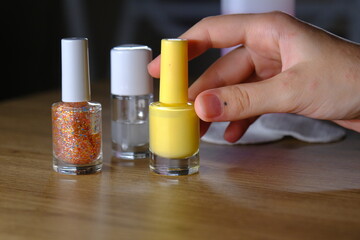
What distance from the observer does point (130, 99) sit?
90 cm

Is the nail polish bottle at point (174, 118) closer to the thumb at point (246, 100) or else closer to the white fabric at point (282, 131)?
the thumb at point (246, 100)

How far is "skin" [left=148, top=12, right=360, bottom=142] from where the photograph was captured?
2.42 feet

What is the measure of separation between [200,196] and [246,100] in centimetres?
14

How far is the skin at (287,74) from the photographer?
0.74 m

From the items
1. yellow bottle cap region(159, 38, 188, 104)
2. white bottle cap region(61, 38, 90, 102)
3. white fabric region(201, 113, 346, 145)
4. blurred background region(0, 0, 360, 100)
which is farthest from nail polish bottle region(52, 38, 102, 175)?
blurred background region(0, 0, 360, 100)

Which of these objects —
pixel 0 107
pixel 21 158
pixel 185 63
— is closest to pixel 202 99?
pixel 185 63

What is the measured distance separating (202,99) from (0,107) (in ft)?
2.22

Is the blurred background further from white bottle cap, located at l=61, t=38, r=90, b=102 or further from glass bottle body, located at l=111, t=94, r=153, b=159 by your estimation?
white bottle cap, located at l=61, t=38, r=90, b=102

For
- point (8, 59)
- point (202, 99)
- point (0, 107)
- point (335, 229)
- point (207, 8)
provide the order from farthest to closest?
point (207, 8) < point (8, 59) < point (0, 107) < point (202, 99) < point (335, 229)

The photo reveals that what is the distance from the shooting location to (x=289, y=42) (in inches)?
30.9

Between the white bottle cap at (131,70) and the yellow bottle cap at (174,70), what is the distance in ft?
0.37

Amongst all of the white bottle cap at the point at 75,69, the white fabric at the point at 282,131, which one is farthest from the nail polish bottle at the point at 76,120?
the white fabric at the point at 282,131

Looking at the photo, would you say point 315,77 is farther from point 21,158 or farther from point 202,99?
point 21,158

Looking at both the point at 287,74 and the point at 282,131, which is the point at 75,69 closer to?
the point at 287,74
